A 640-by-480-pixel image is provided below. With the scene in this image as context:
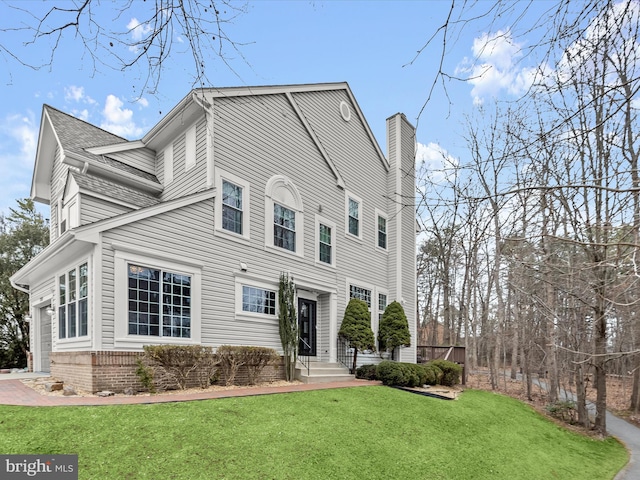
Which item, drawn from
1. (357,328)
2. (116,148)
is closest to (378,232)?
(357,328)

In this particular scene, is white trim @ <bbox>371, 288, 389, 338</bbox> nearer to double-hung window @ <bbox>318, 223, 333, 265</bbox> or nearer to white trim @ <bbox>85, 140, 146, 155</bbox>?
double-hung window @ <bbox>318, 223, 333, 265</bbox>

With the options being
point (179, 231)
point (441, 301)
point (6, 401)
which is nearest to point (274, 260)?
point (179, 231)

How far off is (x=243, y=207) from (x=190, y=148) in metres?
2.13

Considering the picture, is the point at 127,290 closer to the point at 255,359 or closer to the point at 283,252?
the point at 255,359

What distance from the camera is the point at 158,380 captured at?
29.4ft

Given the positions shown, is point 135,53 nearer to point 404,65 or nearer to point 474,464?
point 404,65

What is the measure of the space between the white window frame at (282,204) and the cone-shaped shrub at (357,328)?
8.91 ft

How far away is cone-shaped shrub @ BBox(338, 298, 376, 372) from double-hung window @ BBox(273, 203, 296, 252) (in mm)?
3029

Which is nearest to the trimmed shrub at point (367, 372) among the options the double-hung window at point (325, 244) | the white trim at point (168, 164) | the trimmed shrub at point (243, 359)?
the trimmed shrub at point (243, 359)

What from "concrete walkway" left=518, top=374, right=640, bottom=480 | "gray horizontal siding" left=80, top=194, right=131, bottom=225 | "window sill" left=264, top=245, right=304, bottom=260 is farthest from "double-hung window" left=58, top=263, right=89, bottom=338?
"concrete walkway" left=518, top=374, right=640, bottom=480

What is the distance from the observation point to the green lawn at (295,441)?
16.6 feet

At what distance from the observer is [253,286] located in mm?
11719

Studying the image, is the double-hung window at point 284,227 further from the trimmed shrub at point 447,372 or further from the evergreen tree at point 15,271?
the evergreen tree at point 15,271

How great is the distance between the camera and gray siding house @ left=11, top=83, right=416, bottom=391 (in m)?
9.05
